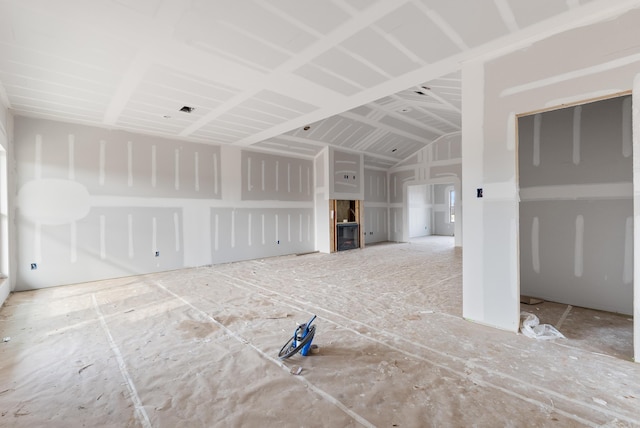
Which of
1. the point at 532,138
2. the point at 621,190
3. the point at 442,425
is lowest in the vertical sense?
the point at 442,425

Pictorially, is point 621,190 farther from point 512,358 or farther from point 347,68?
point 347,68

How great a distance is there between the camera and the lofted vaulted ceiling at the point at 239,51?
2.45m

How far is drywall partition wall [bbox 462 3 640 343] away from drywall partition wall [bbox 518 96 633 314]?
146 centimetres

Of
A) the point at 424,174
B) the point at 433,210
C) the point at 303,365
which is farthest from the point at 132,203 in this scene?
the point at 433,210

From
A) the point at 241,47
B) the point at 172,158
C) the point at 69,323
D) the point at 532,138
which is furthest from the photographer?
the point at 172,158

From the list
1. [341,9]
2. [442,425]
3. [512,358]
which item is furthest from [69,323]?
[512,358]

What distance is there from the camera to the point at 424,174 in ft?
34.6

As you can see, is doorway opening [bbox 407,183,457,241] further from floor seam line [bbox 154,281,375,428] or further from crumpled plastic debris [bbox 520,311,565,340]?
floor seam line [bbox 154,281,375,428]

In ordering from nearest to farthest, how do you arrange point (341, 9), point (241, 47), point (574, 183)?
→ point (341, 9)
point (241, 47)
point (574, 183)

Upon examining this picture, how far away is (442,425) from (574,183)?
12.1 feet

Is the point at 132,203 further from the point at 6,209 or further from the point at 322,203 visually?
the point at 322,203

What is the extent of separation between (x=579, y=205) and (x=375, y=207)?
7.60m

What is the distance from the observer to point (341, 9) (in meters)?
2.46

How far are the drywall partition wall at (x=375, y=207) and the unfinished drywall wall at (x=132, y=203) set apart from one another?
147 inches
